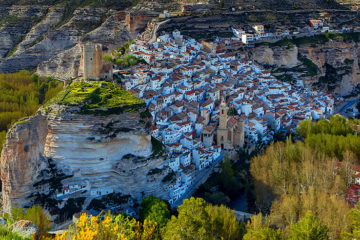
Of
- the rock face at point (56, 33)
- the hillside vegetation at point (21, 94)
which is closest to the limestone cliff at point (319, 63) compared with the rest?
the rock face at point (56, 33)

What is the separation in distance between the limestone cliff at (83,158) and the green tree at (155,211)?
1.63m

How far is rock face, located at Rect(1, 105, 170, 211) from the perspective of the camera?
1836 centimetres

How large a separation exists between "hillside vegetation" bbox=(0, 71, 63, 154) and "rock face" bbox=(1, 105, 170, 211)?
21.3ft

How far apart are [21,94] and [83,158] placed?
15023mm

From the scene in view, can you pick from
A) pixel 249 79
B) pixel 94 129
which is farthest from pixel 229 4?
pixel 94 129

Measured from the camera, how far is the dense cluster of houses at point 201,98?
25.5 meters

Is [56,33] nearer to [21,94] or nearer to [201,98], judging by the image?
[21,94]

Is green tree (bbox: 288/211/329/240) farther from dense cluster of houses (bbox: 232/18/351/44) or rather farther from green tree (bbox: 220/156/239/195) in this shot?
dense cluster of houses (bbox: 232/18/351/44)

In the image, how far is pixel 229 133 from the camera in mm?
27281

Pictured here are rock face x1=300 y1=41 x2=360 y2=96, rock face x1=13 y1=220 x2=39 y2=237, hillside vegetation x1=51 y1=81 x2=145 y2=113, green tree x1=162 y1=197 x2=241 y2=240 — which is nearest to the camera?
rock face x1=13 y1=220 x2=39 y2=237

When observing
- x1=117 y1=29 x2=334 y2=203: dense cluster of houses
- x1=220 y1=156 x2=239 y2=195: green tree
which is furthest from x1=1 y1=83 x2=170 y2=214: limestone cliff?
x1=220 y1=156 x2=239 y2=195: green tree

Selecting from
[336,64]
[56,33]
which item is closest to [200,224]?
[336,64]

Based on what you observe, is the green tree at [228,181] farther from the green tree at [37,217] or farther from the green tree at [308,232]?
the green tree at [37,217]

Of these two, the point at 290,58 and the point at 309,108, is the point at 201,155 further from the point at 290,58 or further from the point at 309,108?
the point at 290,58
